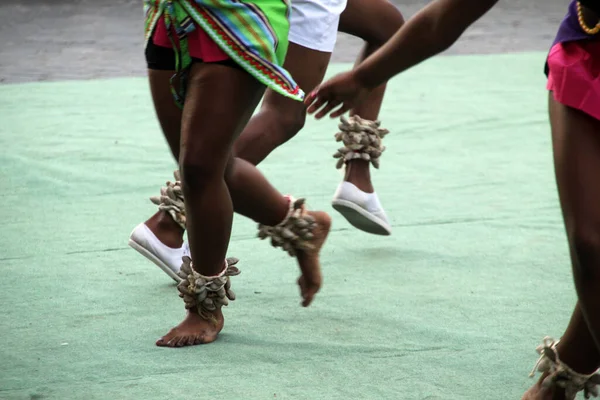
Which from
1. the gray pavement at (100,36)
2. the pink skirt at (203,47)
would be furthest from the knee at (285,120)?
the gray pavement at (100,36)

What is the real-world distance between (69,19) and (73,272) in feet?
21.4

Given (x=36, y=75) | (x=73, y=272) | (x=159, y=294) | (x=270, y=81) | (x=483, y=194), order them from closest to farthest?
(x=270, y=81)
(x=159, y=294)
(x=73, y=272)
(x=483, y=194)
(x=36, y=75)

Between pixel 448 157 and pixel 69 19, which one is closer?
pixel 448 157

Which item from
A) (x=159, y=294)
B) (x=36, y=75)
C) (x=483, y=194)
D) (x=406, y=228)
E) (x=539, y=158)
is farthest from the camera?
(x=36, y=75)

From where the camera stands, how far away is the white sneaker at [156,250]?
3.03 metres

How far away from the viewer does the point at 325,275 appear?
3.23 metres

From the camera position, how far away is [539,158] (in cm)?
468

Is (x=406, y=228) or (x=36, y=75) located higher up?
(x=406, y=228)

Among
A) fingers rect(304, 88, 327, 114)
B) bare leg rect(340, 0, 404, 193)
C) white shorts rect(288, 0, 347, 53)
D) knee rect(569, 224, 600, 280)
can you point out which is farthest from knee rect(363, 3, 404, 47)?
knee rect(569, 224, 600, 280)

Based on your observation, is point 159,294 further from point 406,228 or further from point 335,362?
point 406,228

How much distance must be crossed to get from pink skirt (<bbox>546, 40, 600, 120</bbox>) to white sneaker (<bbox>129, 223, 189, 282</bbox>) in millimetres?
1415

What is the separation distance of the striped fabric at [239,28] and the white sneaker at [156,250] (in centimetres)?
75

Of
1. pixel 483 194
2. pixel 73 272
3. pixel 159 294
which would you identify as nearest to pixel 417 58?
pixel 159 294

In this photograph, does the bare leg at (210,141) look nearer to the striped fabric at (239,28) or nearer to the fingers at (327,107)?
the striped fabric at (239,28)
